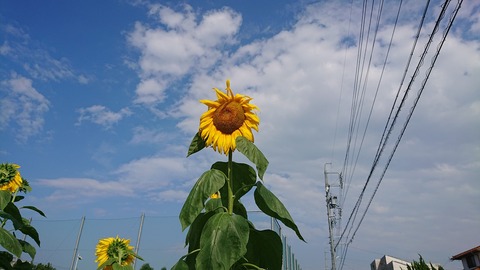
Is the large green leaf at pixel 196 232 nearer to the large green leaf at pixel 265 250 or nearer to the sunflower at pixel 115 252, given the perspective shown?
the large green leaf at pixel 265 250

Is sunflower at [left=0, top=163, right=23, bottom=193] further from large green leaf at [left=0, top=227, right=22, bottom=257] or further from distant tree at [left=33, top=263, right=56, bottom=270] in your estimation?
distant tree at [left=33, top=263, right=56, bottom=270]

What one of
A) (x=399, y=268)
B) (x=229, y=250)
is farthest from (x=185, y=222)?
(x=399, y=268)

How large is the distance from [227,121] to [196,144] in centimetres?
21

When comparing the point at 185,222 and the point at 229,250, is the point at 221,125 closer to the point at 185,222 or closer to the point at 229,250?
the point at 185,222

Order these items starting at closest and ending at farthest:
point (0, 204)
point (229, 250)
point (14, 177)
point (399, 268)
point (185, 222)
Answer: point (229, 250) < point (185, 222) < point (0, 204) < point (14, 177) < point (399, 268)

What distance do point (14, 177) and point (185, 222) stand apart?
2338mm

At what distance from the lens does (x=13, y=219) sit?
2262 millimetres

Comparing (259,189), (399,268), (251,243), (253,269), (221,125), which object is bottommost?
(253,269)

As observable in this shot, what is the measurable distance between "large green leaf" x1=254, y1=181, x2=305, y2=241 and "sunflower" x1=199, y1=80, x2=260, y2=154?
0.27 metres

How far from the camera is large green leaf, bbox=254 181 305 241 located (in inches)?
60.5

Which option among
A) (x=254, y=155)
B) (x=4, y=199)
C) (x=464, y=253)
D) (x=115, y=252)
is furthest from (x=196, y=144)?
(x=464, y=253)

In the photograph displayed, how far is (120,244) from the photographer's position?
2592 millimetres

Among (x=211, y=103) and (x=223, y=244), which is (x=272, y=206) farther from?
(x=211, y=103)

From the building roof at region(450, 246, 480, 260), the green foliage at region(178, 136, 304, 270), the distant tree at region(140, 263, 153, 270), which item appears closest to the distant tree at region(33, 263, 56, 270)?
the distant tree at region(140, 263, 153, 270)
